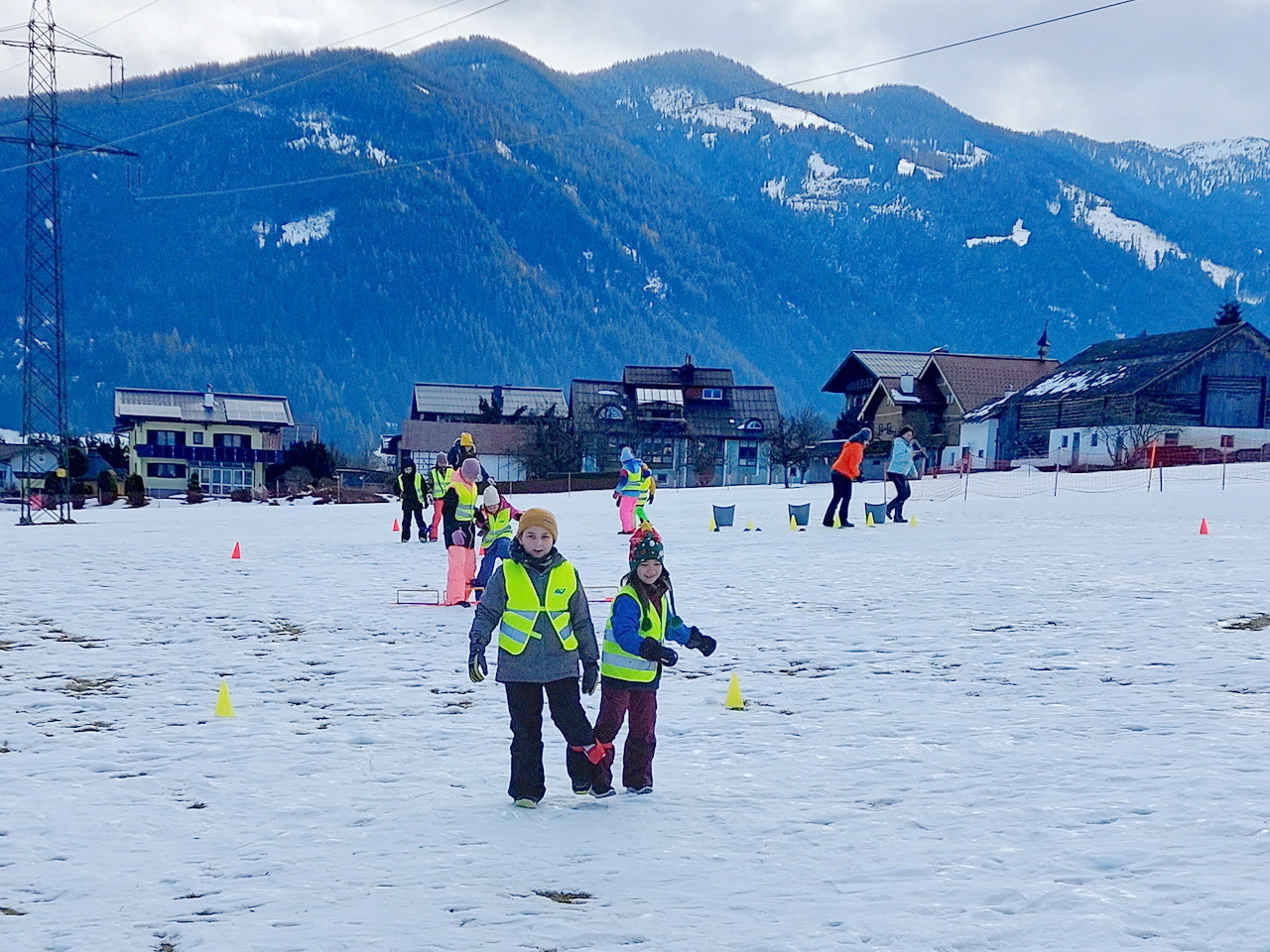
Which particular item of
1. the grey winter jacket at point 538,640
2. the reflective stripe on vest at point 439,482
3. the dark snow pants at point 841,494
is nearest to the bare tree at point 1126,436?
the dark snow pants at point 841,494

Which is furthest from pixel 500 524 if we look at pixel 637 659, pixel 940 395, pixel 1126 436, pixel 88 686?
pixel 940 395

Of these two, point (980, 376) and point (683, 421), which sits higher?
point (980, 376)

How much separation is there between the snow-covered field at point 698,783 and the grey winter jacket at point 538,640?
74 cm

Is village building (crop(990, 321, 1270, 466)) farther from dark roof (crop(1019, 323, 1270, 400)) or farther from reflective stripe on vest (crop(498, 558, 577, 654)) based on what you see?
reflective stripe on vest (crop(498, 558, 577, 654))

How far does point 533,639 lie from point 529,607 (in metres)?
0.17

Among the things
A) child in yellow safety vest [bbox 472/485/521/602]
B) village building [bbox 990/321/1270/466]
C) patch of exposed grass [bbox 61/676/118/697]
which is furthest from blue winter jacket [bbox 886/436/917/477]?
village building [bbox 990/321/1270/466]

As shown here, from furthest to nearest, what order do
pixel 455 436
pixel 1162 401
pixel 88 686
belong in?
pixel 455 436 → pixel 1162 401 → pixel 88 686

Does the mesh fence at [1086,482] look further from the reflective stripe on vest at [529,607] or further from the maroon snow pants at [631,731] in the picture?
the reflective stripe on vest at [529,607]

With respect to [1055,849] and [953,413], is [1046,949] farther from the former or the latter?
[953,413]

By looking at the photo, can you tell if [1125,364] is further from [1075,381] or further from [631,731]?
[631,731]

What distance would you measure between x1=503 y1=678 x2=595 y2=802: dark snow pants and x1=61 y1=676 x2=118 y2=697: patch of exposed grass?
4418 mm

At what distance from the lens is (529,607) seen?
20.3ft

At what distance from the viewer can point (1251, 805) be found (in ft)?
19.0

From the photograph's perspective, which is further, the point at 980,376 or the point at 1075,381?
the point at 980,376
